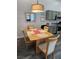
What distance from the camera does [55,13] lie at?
7816 mm
